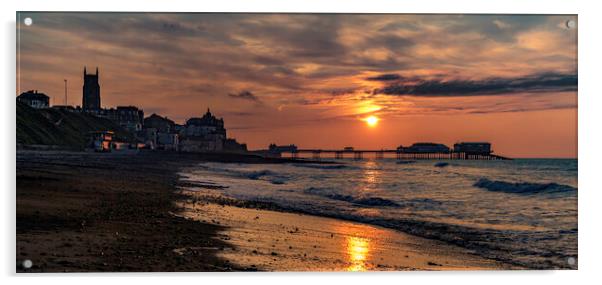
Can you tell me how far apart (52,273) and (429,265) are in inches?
171

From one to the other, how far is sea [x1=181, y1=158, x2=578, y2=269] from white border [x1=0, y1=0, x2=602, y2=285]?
0.18 m

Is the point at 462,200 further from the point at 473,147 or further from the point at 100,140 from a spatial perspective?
the point at 100,140

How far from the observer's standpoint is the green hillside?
21.6 feet

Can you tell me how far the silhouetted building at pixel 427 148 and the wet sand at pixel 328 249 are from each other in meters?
1.14

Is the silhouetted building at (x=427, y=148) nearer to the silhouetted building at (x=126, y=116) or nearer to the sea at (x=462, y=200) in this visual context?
the sea at (x=462, y=200)

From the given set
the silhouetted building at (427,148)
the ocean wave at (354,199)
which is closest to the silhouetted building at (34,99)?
the ocean wave at (354,199)

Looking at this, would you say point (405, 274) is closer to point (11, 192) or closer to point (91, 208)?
point (91, 208)

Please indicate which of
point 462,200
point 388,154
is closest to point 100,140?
point 388,154

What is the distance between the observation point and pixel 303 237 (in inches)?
276

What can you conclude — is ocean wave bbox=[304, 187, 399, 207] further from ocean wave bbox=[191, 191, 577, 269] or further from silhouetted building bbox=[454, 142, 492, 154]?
silhouetted building bbox=[454, 142, 492, 154]

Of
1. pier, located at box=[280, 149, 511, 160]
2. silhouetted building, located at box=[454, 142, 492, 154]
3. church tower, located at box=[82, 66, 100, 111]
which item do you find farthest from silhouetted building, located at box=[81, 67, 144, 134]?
silhouetted building, located at box=[454, 142, 492, 154]

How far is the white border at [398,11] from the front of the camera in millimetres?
6418

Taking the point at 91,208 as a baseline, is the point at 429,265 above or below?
below

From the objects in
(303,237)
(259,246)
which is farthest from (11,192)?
(303,237)
